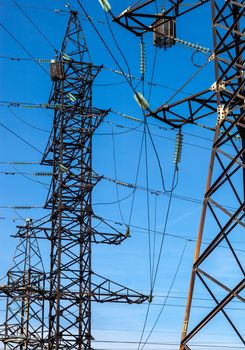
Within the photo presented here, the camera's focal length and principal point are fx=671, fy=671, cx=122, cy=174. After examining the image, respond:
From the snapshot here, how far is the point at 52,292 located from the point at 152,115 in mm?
14193

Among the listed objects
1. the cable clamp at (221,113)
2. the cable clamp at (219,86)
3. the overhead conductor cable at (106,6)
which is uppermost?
the overhead conductor cable at (106,6)

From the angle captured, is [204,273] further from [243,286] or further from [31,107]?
[31,107]

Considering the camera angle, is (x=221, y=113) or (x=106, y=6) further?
(x=106, y=6)

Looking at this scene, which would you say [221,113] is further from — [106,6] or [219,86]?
[106,6]

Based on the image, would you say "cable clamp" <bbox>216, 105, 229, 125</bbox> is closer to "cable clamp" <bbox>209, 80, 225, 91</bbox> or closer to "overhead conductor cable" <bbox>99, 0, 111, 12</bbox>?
"cable clamp" <bbox>209, 80, 225, 91</bbox>

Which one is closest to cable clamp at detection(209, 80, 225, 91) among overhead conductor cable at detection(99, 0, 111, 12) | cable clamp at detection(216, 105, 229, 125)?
cable clamp at detection(216, 105, 229, 125)

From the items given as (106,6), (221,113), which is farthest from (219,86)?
(106,6)

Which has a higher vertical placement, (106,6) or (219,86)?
(106,6)

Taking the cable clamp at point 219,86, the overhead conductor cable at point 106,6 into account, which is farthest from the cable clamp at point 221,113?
the overhead conductor cable at point 106,6

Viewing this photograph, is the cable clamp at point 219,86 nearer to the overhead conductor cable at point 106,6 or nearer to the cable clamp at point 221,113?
the cable clamp at point 221,113

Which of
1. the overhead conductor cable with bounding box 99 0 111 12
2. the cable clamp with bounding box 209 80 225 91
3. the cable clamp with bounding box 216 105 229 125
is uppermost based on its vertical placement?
the overhead conductor cable with bounding box 99 0 111 12

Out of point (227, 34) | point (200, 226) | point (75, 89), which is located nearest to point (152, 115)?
point (227, 34)

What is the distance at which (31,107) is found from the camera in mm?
29922

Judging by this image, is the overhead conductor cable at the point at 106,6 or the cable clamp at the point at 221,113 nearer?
the cable clamp at the point at 221,113
